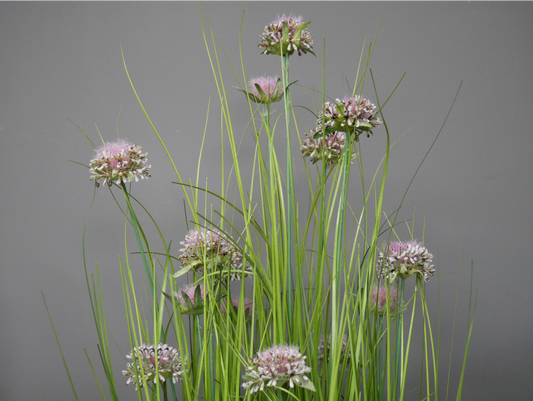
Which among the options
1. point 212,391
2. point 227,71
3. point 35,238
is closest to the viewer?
point 212,391

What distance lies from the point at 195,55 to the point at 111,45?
323 millimetres

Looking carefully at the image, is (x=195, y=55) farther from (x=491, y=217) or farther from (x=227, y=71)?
(x=491, y=217)

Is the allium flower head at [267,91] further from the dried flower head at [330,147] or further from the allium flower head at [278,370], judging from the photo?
the allium flower head at [278,370]

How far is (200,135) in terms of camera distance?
1545mm

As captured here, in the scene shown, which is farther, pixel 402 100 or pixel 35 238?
pixel 402 100

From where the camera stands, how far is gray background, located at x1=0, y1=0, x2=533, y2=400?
1454 millimetres

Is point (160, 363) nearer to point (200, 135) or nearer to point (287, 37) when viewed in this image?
point (287, 37)

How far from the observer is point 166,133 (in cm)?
153

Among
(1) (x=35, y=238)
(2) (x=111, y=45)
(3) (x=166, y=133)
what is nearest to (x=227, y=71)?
(3) (x=166, y=133)

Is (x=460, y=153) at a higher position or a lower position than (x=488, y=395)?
higher

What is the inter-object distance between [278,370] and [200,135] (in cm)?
113

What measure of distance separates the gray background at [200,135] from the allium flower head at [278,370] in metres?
1.01

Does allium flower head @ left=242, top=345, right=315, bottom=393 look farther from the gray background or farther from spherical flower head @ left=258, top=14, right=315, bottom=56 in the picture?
the gray background

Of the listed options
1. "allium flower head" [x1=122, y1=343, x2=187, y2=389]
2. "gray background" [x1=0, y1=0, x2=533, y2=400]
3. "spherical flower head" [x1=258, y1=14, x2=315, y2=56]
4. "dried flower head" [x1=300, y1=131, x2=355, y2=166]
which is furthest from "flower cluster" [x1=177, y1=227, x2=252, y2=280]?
"gray background" [x1=0, y1=0, x2=533, y2=400]
